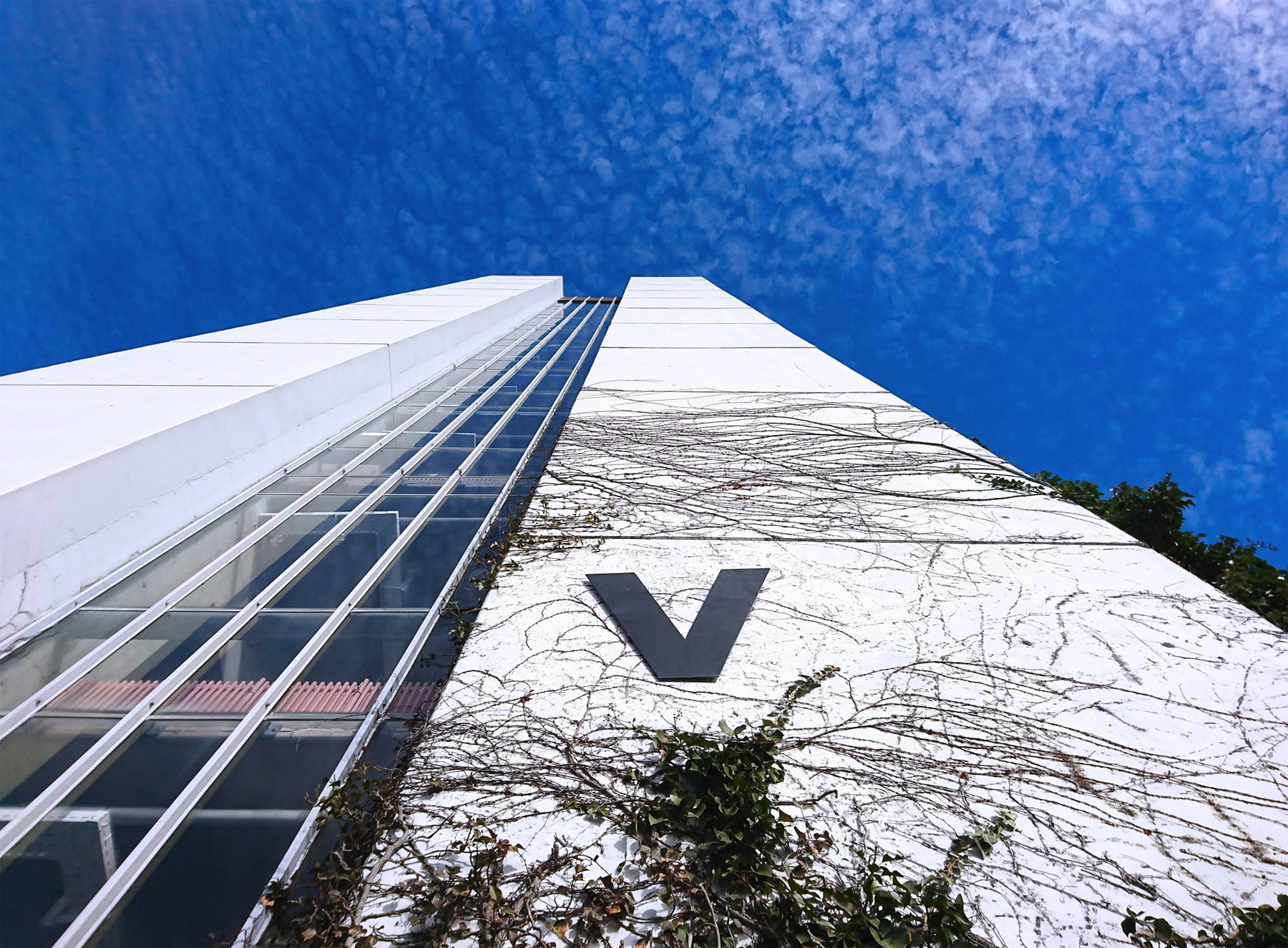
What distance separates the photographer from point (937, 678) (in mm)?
2695

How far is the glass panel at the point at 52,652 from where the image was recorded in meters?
2.56

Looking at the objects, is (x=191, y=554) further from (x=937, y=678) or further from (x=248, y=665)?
(x=937, y=678)

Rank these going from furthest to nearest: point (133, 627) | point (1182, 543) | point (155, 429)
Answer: point (1182, 543) → point (155, 429) → point (133, 627)

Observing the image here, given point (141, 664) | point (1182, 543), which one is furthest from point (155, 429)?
point (1182, 543)

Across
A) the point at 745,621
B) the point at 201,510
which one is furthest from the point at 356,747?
the point at 201,510

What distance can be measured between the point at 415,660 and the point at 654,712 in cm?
110

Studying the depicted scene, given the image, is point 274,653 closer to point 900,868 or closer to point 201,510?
point 201,510

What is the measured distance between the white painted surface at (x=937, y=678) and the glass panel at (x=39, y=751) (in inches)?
45.0

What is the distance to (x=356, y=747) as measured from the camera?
2500 mm

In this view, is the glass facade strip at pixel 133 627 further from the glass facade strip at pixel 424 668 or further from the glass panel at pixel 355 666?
the glass facade strip at pixel 424 668

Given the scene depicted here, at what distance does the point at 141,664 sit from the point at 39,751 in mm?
487

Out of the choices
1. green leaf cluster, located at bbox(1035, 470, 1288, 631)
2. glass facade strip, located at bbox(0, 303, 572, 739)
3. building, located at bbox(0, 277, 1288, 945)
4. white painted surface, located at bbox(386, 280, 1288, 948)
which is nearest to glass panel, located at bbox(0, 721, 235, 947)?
building, located at bbox(0, 277, 1288, 945)

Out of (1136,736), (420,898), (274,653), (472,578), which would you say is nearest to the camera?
(420,898)

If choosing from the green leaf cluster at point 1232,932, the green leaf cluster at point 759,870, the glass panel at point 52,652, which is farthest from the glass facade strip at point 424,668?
the green leaf cluster at point 1232,932
